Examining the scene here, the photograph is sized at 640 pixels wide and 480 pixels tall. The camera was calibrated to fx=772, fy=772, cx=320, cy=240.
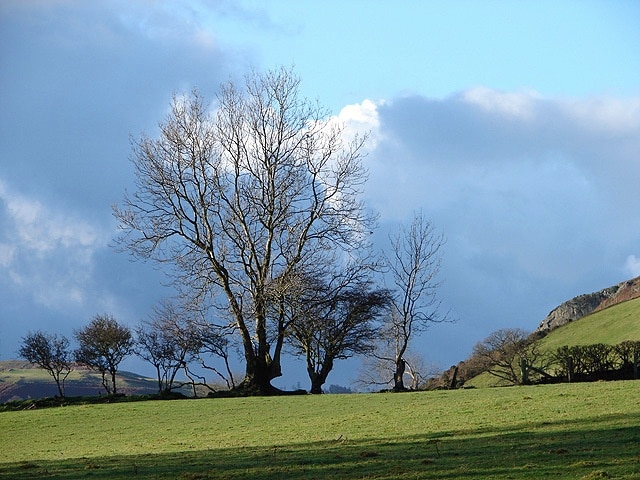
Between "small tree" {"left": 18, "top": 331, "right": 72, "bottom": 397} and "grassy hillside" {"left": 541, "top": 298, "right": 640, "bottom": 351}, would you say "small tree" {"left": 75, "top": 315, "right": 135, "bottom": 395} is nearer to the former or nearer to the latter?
"small tree" {"left": 18, "top": 331, "right": 72, "bottom": 397}

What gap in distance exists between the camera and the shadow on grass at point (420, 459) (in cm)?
1127

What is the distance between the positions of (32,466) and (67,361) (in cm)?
4689

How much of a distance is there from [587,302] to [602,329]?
1940 cm

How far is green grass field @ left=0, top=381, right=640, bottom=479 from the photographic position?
12070mm

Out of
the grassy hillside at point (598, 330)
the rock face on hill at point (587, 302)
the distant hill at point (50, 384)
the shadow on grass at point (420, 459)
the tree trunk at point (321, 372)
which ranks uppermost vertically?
the distant hill at point (50, 384)

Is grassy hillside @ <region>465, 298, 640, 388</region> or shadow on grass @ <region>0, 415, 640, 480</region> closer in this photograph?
shadow on grass @ <region>0, 415, 640, 480</region>

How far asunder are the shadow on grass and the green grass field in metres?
0.02

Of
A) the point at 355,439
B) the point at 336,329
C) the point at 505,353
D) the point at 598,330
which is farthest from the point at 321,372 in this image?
the point at 355,439

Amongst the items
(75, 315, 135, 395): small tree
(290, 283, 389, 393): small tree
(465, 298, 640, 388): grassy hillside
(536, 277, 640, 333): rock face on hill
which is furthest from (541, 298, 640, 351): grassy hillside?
(75, 315, 135, 395): small tree

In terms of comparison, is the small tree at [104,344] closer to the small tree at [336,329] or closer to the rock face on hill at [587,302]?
the small tree at [336,329]

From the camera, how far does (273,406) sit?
28.8m

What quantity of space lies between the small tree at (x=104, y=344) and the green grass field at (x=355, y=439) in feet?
80.1

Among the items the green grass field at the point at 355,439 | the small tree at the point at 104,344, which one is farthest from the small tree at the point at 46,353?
the green grass field at the point at 355,439

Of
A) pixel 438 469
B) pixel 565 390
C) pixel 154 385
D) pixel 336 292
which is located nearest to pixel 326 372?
pixel 336 292
